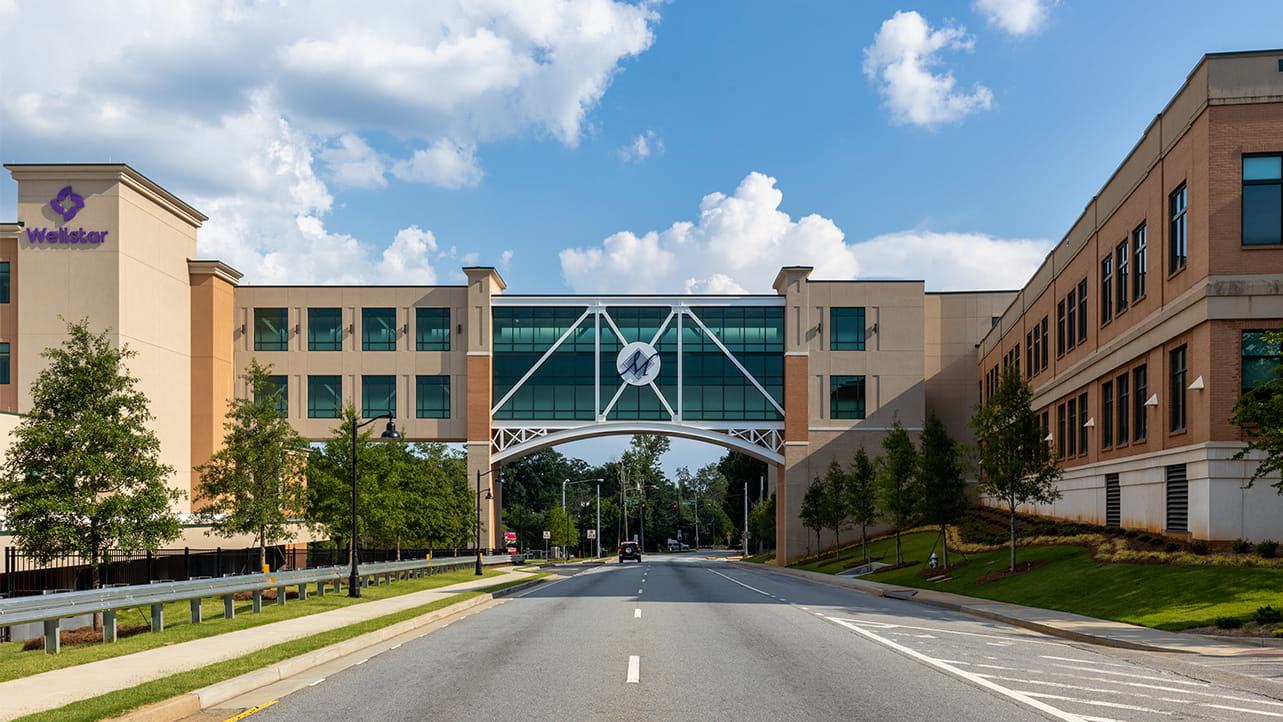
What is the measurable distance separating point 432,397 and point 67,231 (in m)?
25.1

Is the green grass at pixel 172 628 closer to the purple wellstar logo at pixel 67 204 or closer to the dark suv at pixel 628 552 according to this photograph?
the purple wellstar logo at pixel 67 204

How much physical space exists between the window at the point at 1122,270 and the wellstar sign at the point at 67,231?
44.4 m

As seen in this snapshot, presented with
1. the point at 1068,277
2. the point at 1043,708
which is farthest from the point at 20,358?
the point at 1043,708

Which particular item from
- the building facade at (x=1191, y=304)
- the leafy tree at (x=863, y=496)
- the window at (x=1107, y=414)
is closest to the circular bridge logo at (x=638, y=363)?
the leafy tree at (x=863, y=496)

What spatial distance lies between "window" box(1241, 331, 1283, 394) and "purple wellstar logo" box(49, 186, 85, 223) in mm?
48854

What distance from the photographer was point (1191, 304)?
28828 mm

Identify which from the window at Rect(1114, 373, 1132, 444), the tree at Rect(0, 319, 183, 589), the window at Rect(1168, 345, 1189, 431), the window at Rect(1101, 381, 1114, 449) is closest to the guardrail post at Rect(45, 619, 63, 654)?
the tree at Rect(0, 319, 183, 589)

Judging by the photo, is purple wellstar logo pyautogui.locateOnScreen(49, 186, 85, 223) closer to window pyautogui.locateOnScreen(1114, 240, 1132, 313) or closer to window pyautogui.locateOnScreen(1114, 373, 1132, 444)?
window pyautogui.locateOnScreen(1114, 240, 1132, 313)

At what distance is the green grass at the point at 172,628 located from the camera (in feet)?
51.1

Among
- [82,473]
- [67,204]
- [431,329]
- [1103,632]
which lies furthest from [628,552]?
[1103,632]

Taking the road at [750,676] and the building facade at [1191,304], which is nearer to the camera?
the road at [750,676]

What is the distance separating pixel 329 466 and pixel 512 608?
16931 millimetres

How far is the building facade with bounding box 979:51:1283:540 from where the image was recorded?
27359 mm

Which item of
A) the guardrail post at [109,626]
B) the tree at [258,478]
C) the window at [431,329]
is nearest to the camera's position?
the guardrail post at [109,626]
